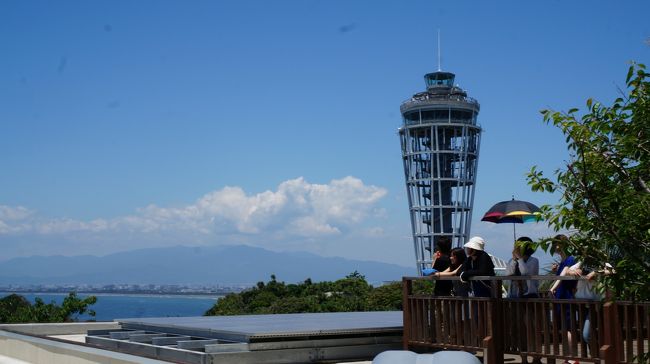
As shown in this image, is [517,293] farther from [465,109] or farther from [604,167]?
[465,109]

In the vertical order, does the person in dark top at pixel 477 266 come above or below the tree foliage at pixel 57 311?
above

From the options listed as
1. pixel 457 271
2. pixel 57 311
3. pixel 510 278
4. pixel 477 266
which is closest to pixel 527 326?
pixel 510 278

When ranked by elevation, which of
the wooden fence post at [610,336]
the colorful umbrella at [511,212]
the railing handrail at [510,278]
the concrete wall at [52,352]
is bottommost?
the concrete wall at [52,352]

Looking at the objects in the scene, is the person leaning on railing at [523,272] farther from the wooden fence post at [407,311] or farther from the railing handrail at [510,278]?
the wooden fence post at [407,311]

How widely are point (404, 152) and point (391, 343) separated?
9567cm

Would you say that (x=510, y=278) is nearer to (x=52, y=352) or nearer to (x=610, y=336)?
(x=610, y=336)

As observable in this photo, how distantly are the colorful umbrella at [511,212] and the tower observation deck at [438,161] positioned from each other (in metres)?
86.2

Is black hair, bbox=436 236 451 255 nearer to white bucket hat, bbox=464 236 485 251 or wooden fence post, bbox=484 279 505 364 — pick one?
white bucket hat, bbox=464 236 485 251

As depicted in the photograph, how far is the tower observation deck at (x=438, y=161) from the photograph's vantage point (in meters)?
102

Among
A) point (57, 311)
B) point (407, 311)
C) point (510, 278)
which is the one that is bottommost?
point (57, 311)

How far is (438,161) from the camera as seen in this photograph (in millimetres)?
102812

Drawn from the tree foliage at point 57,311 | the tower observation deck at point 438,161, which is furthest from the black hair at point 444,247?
the tower observation deck at point 438,161

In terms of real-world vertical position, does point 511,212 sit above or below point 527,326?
above

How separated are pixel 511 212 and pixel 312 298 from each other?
78.2ft
